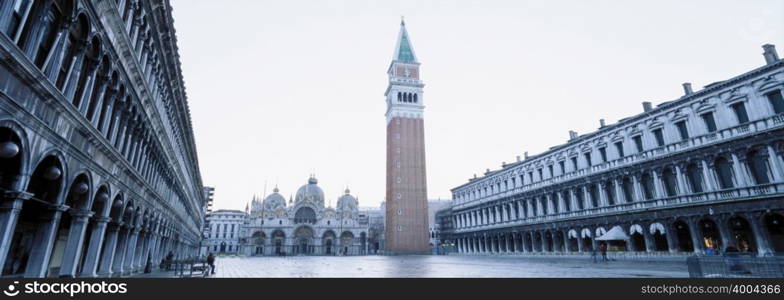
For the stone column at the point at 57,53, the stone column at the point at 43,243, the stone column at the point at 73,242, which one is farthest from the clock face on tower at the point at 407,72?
the stone column at the point at 43,243

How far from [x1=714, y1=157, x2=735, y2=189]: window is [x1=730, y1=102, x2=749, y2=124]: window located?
2628mm

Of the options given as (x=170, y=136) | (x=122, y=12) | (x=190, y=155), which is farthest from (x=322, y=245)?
(x=122, y=12)

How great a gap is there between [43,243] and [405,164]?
55.6 metres

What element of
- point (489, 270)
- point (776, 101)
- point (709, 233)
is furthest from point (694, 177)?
point (489, 270)

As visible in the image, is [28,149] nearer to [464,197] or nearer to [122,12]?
[122,12]

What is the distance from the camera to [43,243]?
340 inches

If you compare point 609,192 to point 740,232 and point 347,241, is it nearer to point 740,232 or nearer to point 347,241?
point 740,232

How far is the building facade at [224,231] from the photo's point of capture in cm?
10594

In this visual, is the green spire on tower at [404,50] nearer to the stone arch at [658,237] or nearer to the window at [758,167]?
the stone arch at [658,237]

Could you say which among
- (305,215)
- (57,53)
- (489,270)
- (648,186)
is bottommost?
(489,270)

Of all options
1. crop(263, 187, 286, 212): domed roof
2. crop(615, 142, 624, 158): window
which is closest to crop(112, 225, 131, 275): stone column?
crop(615, 142, 624, 158): window

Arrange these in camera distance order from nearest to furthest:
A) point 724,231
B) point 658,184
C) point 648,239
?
point 724,231 < point 658,184 < point 648,239
